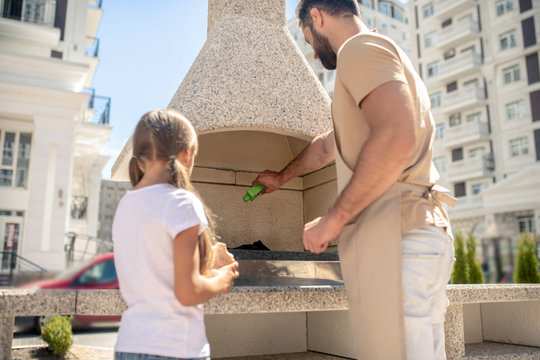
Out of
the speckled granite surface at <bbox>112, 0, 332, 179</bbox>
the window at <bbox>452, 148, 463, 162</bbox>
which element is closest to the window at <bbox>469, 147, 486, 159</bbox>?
the window at <bbox>452, 148, 463, 162</bbox>

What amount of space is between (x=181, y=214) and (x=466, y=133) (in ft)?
89.9

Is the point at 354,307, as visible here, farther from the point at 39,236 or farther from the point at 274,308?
the point at 39,236

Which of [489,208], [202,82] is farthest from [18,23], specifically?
[489,208]

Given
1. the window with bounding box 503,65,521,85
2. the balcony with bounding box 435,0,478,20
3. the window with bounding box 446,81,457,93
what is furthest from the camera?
the window with bounding box 446,81,457,93

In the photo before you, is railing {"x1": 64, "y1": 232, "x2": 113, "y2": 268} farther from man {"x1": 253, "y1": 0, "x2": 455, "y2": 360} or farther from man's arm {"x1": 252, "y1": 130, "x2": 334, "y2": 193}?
man {"x1": 253, "y1": 0, "x2": 455, "y2": 360}

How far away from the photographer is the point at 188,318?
1.31m

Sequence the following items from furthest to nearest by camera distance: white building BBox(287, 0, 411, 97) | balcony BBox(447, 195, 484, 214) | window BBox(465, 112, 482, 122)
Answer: white building BBox(287, 0, 411, 97)
window BBox(465, 112, 482, 122)
balcony BBox(447, 195, 484, 214)

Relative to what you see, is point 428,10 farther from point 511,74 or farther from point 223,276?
point 223,276

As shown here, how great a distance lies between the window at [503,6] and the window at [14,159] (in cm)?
2489

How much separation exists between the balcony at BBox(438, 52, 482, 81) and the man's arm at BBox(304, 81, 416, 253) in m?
27.7

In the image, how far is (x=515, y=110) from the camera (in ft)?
80.0

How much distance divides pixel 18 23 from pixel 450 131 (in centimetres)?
2270

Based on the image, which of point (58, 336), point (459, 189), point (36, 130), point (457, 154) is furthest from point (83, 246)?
point (457, 154)

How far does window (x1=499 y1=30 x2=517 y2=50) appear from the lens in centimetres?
2488
